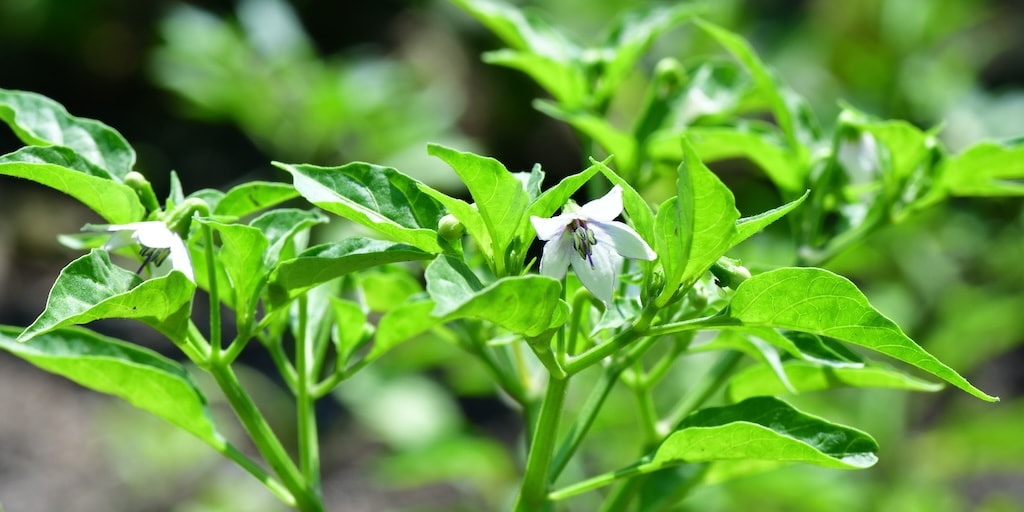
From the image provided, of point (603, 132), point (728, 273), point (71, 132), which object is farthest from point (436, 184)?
point (728, 273)

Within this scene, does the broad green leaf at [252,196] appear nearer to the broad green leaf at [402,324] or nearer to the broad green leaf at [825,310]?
the broad green leaf at [402,324]

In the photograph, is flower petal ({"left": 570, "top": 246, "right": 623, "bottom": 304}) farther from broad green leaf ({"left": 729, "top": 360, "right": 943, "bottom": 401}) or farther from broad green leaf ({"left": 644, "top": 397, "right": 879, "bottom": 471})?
broad green leaf ({"left": 729, "top": 360, "right": 943, "bottom": 401})

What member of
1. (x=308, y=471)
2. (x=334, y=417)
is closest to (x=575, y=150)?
(x=334, y=417)

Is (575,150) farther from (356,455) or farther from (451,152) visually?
(451,152)

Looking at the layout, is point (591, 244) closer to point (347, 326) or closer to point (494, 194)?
point (494, 194)

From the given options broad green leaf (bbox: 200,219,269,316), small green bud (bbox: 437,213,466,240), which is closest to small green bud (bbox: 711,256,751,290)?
small green bud (bbox: 437,213,466,240)

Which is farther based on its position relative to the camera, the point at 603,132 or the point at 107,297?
the point at 603,132
